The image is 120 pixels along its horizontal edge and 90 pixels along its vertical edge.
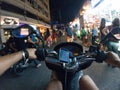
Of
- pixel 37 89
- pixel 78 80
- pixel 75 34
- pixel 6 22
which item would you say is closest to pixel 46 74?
pixel 37 89

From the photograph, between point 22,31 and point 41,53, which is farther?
point 41,53

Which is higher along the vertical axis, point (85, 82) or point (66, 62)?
point (66, 62)

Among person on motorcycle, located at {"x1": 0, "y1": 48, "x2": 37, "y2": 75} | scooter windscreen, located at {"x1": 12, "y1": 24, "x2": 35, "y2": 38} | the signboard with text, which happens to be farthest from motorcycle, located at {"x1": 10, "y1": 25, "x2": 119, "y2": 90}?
the signboard with text

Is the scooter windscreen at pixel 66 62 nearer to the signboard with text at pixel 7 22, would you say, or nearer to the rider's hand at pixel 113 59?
the rider's hand at pixel 113 59

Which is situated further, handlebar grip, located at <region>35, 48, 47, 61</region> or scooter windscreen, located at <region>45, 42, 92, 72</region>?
handlebar grip, located at <region>35, 48, 47, 61</region>

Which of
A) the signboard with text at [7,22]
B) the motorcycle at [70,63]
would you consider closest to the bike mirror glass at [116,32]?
the motorcycle at [70,63]

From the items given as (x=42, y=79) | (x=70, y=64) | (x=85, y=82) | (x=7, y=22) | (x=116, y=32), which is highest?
(x=7, y=22)

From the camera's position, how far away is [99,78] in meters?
4.66

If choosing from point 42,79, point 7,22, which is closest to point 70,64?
point 42,79

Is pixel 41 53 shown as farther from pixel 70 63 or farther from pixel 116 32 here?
pixel 116 32

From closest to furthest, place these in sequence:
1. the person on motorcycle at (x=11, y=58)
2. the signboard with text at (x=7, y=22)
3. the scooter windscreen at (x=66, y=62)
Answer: the person on motorcycle at (x=11, y=58)
the scooter windscreen at (x=66, y=62)
the signboard with text at (x=7, y=22)

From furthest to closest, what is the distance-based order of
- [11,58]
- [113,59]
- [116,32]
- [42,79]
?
[42,79] < [116,32] < [113,59] < [11,58]

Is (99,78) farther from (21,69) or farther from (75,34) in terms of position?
(75,34)

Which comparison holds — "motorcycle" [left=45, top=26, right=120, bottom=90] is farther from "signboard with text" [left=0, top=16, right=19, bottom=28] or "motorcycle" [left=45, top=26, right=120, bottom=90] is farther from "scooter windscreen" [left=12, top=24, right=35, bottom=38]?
"signboard with text" [left=0, top=16, right=19, bottom=28]
